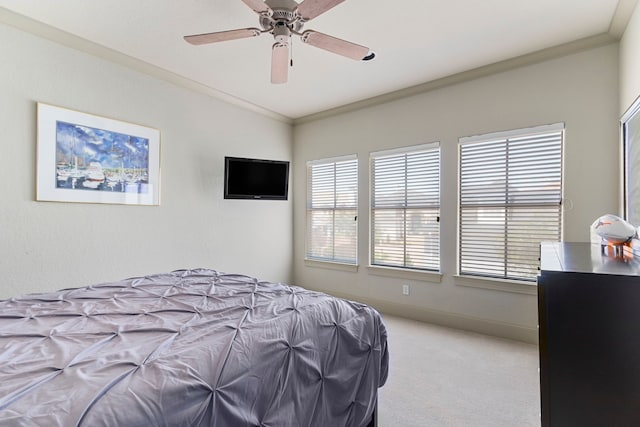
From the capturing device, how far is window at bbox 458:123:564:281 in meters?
3.06

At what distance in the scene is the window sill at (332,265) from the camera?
4.46 m

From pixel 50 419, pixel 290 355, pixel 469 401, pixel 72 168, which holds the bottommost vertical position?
pixel 469 401

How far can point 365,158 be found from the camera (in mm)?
4332

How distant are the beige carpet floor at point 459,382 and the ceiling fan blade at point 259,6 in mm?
2671

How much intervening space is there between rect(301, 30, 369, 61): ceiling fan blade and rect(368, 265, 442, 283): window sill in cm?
252

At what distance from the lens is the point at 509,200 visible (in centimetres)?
326

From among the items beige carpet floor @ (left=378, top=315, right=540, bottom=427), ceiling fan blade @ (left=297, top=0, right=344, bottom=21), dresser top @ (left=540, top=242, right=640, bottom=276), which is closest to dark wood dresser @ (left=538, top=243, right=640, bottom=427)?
dresser top @ (left=540, top=242, right=640, bottom=276)

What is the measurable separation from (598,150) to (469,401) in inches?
95.5

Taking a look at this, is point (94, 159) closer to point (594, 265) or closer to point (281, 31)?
point (281, 31)

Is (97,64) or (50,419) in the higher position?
(97,64)

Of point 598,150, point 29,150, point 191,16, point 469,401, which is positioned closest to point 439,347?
point 469,401

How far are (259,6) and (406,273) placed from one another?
3.16 metres

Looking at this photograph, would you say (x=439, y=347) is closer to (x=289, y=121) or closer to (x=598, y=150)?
(x=598, y=150)

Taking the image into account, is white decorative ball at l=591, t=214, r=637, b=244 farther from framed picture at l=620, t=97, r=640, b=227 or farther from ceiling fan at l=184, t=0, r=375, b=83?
ceiling fan at l=184, t=0, r=375, b=83
